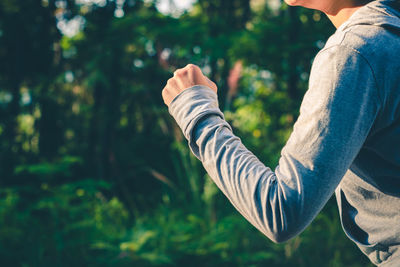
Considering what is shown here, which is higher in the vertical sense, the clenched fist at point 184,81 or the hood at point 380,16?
the hood at point 380,16

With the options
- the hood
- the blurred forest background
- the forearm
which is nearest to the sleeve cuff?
the forearm

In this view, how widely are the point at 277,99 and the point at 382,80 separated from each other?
372 cm

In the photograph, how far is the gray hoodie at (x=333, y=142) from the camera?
0.62 m

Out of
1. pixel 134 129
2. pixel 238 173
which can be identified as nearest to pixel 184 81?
pixel 238 173

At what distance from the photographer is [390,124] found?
0.65 m

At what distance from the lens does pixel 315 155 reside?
62 cm

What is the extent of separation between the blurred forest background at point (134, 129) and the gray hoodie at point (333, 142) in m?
2.41

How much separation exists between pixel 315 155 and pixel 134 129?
6.27 m

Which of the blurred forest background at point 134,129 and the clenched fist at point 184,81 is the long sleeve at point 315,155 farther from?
the blurred forest background at point 134,129

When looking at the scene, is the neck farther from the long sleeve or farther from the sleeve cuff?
the sleeve cuff

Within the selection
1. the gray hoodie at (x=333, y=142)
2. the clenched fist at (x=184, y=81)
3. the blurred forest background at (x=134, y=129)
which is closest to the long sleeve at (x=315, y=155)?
the gray hoodie at (x=333, y=142)

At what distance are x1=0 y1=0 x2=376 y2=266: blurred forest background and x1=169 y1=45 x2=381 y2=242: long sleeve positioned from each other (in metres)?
2.44

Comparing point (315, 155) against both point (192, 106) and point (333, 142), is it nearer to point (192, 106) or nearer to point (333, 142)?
point (333, 142)

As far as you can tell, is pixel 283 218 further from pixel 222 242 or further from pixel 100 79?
pixel 100 79
